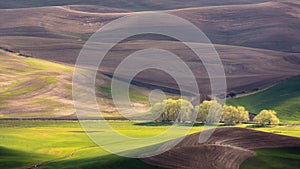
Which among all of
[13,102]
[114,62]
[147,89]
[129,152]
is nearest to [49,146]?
[129,152]

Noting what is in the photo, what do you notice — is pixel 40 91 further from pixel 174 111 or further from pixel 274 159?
pixel 274 159

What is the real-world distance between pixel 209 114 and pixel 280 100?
34425 millimetres

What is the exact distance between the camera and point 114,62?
18450 centimetres

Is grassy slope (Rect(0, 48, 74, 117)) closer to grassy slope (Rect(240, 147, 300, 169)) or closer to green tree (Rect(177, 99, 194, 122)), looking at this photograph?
green tree (Rect(177, 99, 194, 122))

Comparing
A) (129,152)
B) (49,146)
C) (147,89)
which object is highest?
(129,152)

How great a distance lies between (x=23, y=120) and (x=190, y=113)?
32.5 m

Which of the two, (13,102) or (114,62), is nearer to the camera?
(13,102)

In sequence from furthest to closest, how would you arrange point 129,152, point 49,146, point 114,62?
point 114,62 → point 49,146 → point 129,152

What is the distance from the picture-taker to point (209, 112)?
114 m

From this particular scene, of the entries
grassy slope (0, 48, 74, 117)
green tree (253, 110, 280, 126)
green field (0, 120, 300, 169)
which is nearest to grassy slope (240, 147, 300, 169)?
green field (0, 120, 300, 169)

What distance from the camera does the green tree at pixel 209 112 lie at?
113938 millimetres

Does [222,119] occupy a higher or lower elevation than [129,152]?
lower

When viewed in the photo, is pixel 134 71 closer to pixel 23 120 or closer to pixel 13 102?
pixel 13 102

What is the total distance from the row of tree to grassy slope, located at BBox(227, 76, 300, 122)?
453 inches
